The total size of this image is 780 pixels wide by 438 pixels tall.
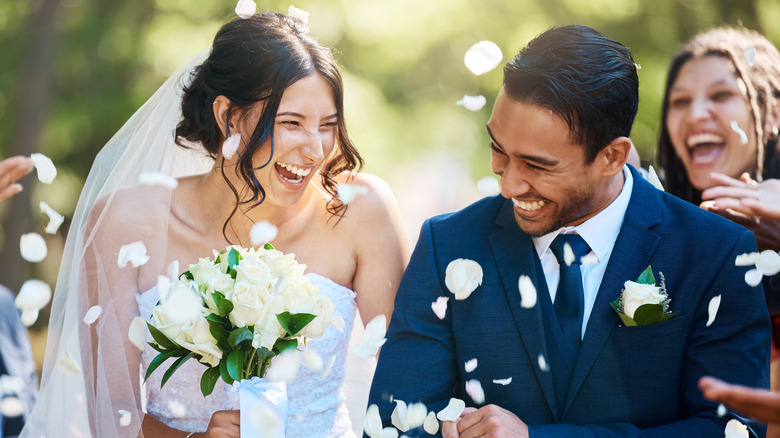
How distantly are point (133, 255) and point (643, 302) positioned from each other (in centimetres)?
208

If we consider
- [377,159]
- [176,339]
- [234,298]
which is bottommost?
[377,159]

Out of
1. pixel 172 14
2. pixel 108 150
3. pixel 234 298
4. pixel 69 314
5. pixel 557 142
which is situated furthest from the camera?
pixel 172 14

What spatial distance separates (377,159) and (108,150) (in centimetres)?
755

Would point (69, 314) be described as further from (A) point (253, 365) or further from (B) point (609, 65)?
(B) point (609, 65)

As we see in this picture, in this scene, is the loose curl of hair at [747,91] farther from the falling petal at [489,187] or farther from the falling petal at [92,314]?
the falling petal at [92,314]

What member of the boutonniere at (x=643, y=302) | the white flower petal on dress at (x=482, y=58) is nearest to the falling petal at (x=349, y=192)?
the white flower petal on dress at (x=482, y=58)

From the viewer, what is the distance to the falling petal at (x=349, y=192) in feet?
12.0

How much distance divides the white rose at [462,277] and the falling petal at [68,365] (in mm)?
1407

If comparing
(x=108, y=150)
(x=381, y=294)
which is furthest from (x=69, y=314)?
(x=381, y=294)

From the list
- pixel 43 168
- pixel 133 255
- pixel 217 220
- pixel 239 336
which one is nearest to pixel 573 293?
pixel 239 336

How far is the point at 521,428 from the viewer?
104 inches

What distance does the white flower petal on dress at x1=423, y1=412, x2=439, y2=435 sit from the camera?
278 centimetres

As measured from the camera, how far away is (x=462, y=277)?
2.89 m

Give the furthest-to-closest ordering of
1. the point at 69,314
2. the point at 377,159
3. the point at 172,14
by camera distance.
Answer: the point at 377,159 → the point at 172,14 → the point at 69,314
